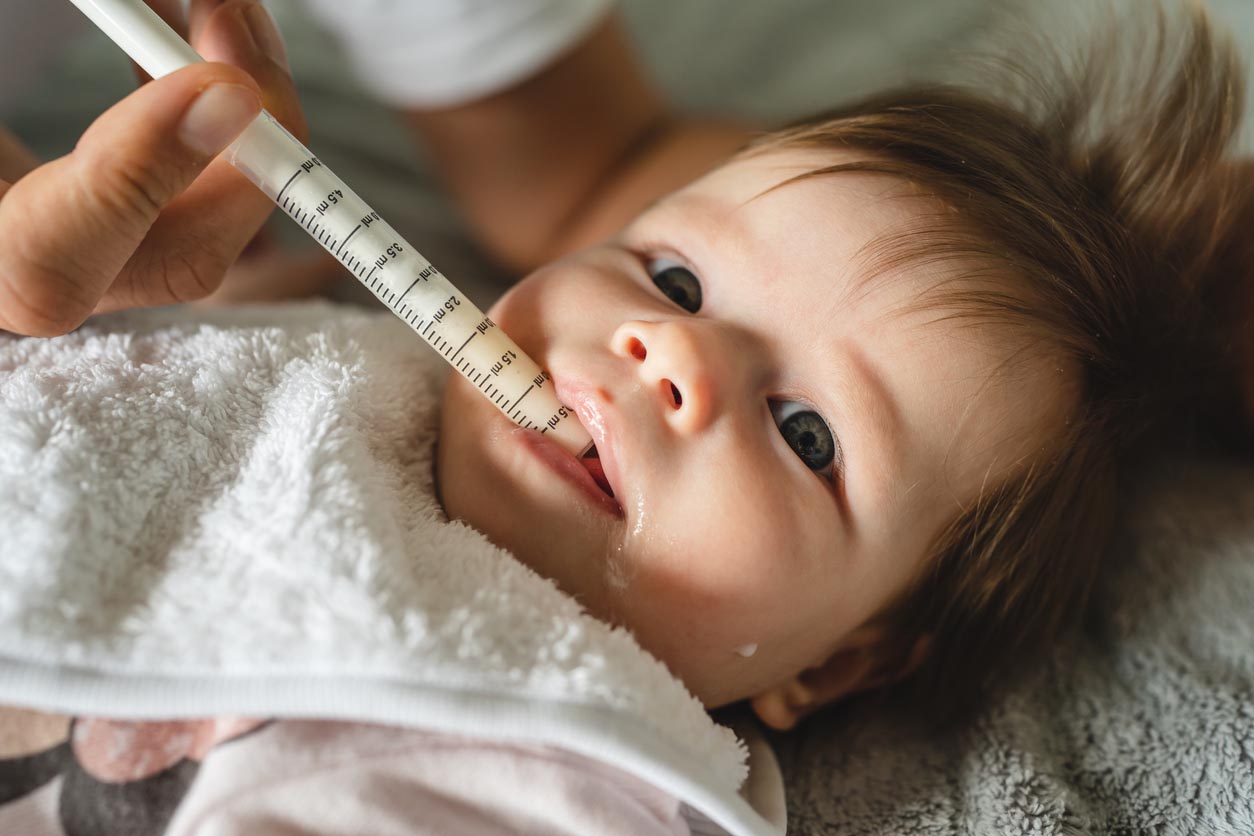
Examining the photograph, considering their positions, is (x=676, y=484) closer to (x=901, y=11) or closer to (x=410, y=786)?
(x=410, y=786)

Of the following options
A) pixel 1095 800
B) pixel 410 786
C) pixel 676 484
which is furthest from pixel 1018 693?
pixel 410 786

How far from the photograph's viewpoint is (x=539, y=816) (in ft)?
2.34

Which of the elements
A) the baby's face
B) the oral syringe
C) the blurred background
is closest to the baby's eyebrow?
the baby's face

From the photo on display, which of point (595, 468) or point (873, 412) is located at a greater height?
point (873, 412)

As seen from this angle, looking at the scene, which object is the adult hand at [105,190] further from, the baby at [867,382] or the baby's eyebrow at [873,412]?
the baby's eyebrow at [873,412]

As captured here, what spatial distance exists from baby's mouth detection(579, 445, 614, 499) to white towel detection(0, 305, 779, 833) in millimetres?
117

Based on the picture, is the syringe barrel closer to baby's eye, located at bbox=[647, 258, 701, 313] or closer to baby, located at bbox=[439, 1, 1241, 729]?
baby, located at bbox=[439, 1, 1241, 729]

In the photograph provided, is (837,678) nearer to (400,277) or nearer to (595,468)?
(595,468)

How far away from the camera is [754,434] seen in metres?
0.81

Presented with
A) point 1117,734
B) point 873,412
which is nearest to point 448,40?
point 873,412

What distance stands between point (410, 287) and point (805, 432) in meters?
0.37

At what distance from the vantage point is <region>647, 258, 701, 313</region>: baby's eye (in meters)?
0.92

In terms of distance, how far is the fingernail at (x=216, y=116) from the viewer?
0.68m

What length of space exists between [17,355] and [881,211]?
2.61 feet
